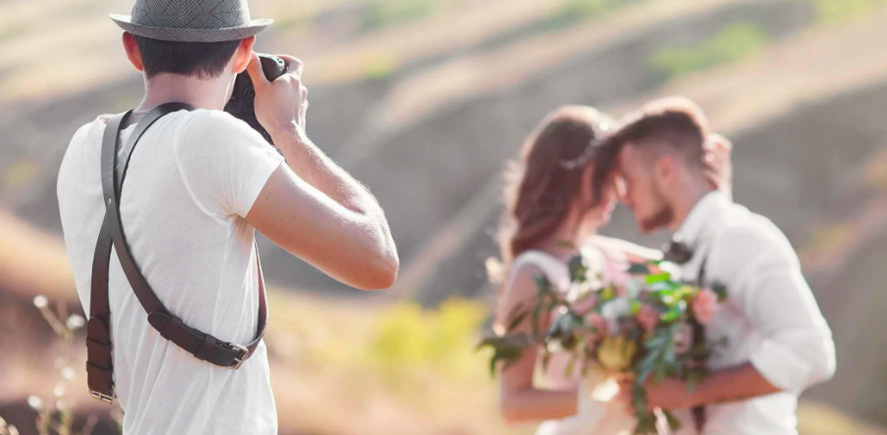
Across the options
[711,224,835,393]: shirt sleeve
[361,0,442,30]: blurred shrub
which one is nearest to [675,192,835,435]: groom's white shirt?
[711,224,835,393]: shirt sleeve

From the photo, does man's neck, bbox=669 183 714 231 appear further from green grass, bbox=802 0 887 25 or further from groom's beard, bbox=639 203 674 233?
green grass, bbox=802 0 887 25

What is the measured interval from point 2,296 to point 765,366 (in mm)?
8187

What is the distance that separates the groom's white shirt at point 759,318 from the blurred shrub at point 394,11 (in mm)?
47223

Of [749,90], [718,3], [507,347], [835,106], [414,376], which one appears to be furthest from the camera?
[718,3]

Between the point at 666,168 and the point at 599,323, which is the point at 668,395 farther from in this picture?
the point at 666,168

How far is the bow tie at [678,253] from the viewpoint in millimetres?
4028

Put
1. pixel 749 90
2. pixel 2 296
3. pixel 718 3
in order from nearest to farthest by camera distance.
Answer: pixel 2 296, pixel 749 90, pixel 718 3

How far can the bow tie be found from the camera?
4.03m

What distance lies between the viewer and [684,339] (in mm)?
3816

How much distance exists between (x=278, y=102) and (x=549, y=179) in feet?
6.99

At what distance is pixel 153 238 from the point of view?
2.21m

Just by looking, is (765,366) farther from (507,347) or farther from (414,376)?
(414,376)

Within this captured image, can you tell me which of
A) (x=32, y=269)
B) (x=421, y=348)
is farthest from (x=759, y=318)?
(x=421, y=348)

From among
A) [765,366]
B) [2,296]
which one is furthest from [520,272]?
[2,296]
